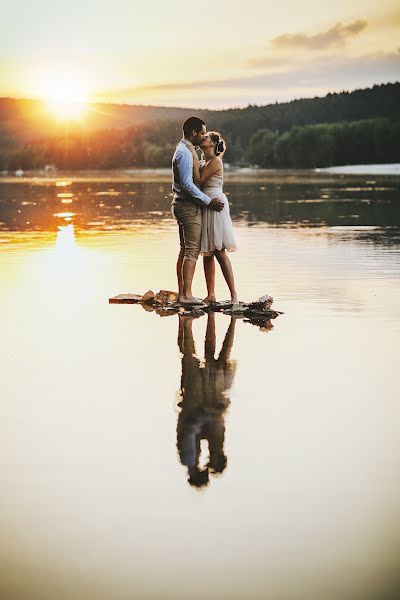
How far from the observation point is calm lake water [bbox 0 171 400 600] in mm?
4609

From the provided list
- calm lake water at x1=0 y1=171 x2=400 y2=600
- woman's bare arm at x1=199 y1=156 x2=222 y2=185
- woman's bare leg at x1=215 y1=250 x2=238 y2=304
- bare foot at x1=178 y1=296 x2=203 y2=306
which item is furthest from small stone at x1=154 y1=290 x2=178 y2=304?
woman's bare arm at x1=199 y1=156 x2=222 y2=185

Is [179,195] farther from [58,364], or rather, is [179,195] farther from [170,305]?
[58,364]

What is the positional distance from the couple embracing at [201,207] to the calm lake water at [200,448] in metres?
0.83

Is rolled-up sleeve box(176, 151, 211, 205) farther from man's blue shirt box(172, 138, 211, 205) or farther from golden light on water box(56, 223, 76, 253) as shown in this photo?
golden light on water box(56, 223, 76, 253)

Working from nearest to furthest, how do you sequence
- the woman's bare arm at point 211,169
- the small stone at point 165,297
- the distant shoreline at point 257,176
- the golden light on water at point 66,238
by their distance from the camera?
the woman's bare arm at point 211,169 → the small stone at point 165,297 → the golden light on water at point 66,238 → the distant shoreline at point 257,176

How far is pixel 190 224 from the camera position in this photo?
1314cm

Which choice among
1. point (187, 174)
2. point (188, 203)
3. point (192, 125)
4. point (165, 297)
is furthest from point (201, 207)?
point (165, 297)

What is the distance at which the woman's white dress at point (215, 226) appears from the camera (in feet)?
42.7

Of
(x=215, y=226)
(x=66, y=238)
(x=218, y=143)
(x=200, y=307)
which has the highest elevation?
(x=218, y=143)

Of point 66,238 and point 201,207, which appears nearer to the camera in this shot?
point 201,207

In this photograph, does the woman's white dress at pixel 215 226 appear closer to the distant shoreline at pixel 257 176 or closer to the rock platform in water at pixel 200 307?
the rock platform in water at pixel 200 307

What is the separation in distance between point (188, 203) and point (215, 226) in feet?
1.27

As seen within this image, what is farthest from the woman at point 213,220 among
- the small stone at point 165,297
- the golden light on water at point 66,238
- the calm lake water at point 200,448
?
the golden light on water at point 66,238

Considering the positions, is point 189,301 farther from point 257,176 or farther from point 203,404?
point 257,176
